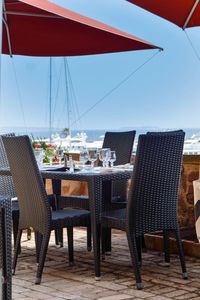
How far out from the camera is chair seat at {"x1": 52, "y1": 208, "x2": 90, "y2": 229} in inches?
155

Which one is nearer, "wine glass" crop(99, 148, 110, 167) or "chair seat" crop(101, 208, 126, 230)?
"chair seat" crop(101, 208, 126, 230)

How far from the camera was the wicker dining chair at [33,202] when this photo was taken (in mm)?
3863

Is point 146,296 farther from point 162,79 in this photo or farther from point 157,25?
point 157,25

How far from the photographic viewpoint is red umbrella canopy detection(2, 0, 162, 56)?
5.13m

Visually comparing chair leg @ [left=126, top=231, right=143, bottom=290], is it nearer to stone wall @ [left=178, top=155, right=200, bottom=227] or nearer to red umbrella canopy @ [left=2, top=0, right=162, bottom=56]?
stone wall @ [left=178, top=155, right=200, bottom=227]

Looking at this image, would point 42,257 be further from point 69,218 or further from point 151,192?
point 151,192

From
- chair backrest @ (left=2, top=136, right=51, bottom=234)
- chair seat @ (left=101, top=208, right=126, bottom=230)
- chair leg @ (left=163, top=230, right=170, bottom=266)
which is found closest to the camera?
chair seat @ (left=101, top=208, right=126, bottom=230)

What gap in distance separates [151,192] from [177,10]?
1.79 metres

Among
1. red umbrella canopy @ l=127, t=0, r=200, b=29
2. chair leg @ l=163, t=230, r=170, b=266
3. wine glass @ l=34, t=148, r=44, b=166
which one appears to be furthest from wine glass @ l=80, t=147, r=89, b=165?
red umbrella canopy @ l=127, t=0, r=200, b=29

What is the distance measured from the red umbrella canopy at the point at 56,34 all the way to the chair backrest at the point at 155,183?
164 cm

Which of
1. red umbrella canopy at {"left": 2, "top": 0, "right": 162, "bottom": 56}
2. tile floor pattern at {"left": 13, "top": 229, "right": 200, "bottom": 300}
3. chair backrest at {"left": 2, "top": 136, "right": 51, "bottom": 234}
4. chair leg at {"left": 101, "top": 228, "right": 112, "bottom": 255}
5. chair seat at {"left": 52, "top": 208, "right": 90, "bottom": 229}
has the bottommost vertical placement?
tile floor pattern at {"left": 13, "top": 229, "right": 200, "bottom": 300}

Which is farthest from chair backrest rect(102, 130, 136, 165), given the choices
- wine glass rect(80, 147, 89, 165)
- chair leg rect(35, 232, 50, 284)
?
chair leg rect(35, 232, 50, 284)

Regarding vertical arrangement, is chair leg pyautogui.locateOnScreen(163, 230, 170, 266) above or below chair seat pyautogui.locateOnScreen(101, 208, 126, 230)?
below

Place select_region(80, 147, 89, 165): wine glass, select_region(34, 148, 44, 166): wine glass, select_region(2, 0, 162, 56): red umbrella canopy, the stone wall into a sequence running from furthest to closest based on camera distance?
the stone wall < select_region(2, 0, 162, 56): red umbrella canopy < select_region(34, 148, 44, 166): wine glass < select_region(80, 147, 89, 165): wine glass
